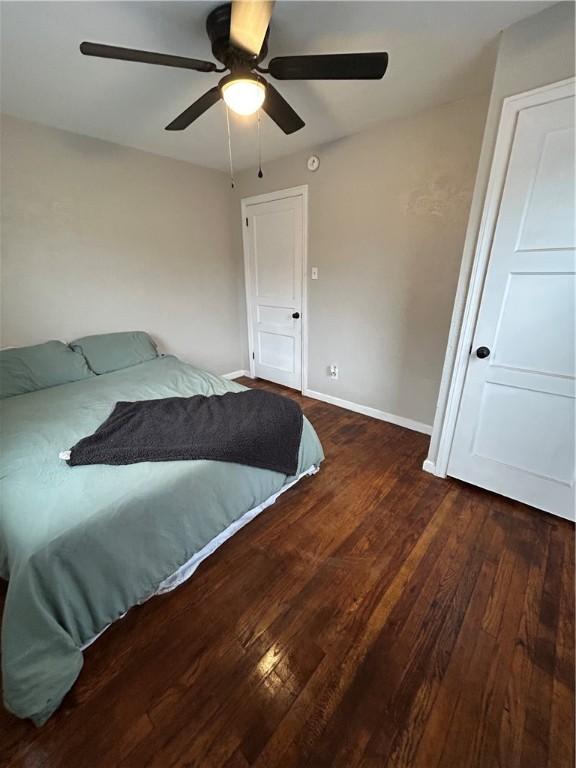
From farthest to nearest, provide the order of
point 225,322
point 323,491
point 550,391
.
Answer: point 225,322 < point 323,491 < point 550,391

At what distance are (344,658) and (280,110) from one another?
2.47 meters

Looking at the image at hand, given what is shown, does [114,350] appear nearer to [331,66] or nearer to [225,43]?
[225,43]

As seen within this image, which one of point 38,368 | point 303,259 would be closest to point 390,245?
point 303,259

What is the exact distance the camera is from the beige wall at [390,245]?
7.01 ft

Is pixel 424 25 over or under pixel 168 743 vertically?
over

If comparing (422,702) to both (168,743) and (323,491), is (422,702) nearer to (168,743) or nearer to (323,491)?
(168,743)

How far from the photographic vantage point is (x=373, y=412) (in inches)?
116

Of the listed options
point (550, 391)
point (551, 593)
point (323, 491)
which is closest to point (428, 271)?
point (550, 391)

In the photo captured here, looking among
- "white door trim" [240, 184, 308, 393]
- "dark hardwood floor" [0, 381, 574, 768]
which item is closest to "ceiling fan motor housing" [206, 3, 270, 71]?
"white door trim" [240, 184, 308, 393]

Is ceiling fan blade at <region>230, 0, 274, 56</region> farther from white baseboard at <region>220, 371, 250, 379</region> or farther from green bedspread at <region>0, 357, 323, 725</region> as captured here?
white baseboard at <region>220, 371, 250, 379</region>

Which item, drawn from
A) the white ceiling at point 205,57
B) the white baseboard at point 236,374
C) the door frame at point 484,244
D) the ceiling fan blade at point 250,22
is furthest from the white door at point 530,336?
the white baseboard at point 236,374

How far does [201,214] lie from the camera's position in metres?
3.28

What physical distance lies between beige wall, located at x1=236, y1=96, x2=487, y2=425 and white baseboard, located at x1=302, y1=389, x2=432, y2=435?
0.05 meters

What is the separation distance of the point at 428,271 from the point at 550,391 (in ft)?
3.99
